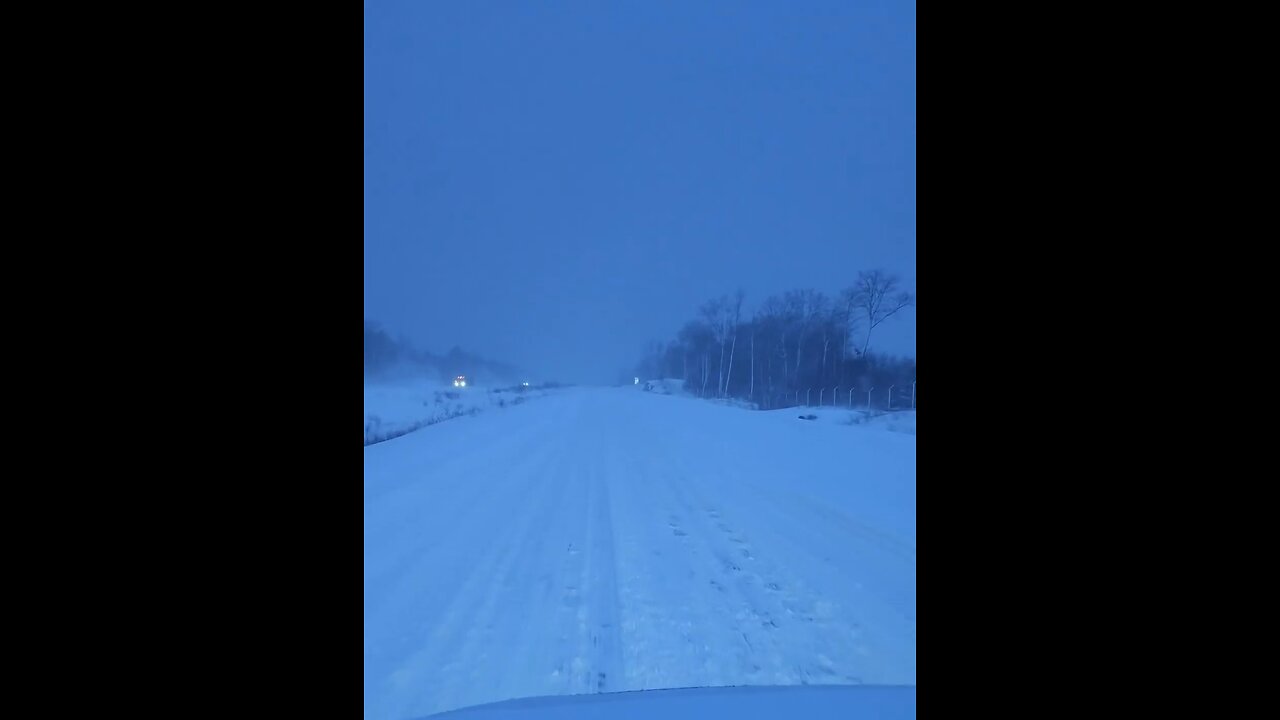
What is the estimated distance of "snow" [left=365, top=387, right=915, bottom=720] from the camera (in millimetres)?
2660

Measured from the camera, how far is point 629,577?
383 centimetres

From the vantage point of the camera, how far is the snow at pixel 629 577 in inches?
105

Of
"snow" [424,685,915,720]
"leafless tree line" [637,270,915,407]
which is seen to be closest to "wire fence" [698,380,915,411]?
"leafless tree line" [637,270,915,407]

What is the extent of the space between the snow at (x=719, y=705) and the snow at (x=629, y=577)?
A: 1.31 feet

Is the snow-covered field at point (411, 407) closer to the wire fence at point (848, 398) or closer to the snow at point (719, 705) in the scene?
the snow at point (719, 705)

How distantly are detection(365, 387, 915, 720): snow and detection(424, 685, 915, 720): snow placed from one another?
0.40 m

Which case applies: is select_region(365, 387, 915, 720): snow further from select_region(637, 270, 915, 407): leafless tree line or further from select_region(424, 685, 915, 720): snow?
select_region(637, 270, 915, 407): leafless tree line

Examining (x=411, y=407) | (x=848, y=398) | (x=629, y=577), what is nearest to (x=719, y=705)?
(x=629, y=577)

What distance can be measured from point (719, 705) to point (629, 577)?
180 centimetres
